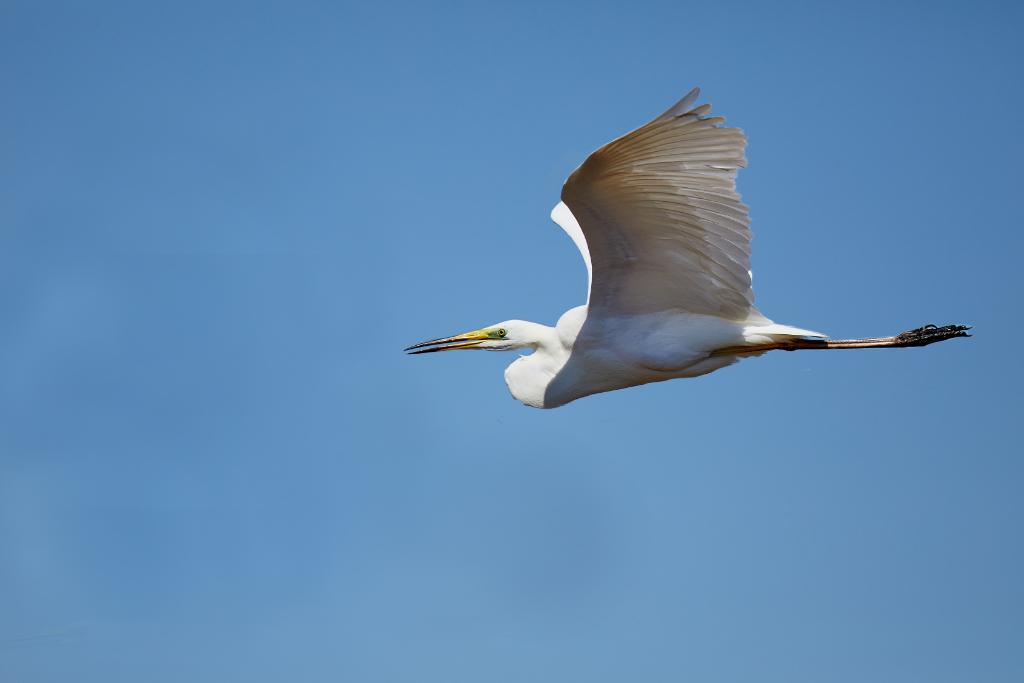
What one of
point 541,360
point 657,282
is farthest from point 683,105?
point 541,360

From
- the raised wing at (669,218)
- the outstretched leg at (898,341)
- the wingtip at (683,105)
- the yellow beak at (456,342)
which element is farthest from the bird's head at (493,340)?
the wingtip at (683,105)

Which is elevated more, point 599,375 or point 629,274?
point 629,274

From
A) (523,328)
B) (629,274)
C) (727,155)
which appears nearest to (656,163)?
(727,155)

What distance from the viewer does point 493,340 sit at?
5.47m

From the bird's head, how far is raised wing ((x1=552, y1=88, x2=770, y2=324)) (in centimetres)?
79

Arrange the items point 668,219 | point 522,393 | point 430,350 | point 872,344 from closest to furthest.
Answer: point 668,219, point 872,344, point 522,393, point 430,350

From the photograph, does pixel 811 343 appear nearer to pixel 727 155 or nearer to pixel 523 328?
pixel 727 155

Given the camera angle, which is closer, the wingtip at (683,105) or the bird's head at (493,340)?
the wingtip at (683,105)

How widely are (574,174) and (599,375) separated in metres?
1.61

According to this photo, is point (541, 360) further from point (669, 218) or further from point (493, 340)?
point (669, 218)

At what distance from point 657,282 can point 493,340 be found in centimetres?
145

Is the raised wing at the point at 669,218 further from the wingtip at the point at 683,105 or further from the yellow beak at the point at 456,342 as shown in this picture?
the yellow beak at the point at 456,342

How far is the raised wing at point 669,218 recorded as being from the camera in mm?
3469

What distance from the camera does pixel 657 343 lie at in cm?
454
